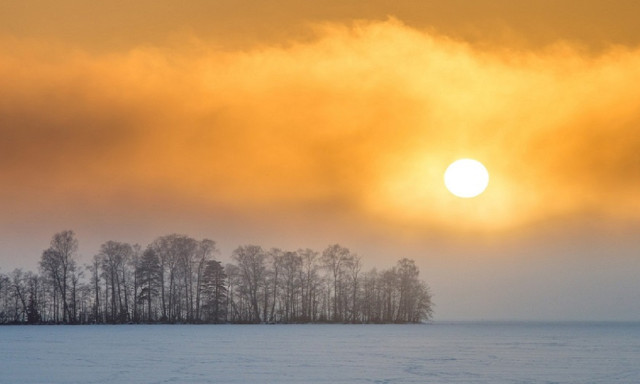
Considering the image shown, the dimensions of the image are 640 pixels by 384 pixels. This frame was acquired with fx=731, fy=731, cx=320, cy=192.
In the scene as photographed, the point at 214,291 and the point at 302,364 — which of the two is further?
the point at 214,291

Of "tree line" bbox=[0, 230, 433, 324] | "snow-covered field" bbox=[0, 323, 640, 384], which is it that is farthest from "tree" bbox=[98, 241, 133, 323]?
"snow-covered field" bbox=[0, 323, 640, 384]

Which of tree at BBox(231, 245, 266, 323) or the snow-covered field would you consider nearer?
the snow-covered field

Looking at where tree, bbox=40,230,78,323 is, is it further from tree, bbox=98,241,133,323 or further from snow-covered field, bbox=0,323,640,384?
snow-covered field, bbox=0,323,640,384

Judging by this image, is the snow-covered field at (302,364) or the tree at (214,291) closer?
the snow-covered field at (302,364)

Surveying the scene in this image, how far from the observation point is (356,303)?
123m

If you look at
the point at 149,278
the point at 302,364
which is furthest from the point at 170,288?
the point at 302,364

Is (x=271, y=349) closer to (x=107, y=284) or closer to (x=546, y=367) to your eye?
(x=546, y=367)

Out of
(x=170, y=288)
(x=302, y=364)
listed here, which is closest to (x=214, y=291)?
(x=170, y=288)

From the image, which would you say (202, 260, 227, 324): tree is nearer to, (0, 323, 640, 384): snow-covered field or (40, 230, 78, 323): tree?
(40, 230, 78, 323): tree

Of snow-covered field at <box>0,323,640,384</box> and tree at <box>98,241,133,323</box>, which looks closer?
snow-covered field at <box>0,323,640,384</box>

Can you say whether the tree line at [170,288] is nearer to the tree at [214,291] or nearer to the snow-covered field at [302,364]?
the tree at [214,291]

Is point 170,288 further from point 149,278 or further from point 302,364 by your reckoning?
point 302,364

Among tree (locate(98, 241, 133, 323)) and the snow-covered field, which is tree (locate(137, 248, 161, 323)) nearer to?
tree (locate(98, 241, 133, 323))

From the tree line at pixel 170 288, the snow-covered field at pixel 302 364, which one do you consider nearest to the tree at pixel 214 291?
the tree line at pixel 170 288
